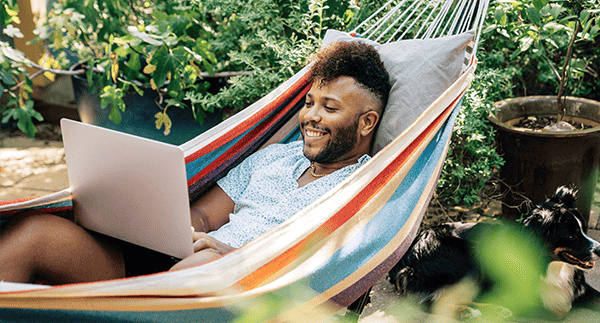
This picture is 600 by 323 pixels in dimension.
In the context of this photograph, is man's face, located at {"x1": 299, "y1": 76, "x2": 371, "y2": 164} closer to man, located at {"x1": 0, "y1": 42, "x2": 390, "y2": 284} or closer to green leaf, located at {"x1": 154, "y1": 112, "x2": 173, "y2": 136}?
man, located at {"x1": 0, "y1": 42, "x2": 390, "y2": 284}

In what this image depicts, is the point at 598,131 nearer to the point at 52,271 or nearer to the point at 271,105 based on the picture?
the point at 271,105

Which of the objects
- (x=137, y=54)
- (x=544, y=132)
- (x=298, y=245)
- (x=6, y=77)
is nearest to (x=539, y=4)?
(x=544, y=132)

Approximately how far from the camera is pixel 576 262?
5.59 feet

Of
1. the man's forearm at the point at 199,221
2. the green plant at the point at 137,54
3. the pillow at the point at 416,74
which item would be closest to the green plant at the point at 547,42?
the pillow at the point at 416,74

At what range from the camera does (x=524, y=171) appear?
7.84ft

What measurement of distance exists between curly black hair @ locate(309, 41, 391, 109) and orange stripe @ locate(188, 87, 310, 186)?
0.24m

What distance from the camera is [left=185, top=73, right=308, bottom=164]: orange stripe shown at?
183cm

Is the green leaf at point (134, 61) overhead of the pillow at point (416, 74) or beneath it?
beneath

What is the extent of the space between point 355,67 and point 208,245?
0.85 meters

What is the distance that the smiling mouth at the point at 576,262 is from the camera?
168 cm

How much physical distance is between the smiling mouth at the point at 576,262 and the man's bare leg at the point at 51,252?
4.80ft

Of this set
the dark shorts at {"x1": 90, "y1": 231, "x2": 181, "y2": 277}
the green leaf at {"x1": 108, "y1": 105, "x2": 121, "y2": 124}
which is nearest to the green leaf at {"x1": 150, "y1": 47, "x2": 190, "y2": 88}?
the green leaf at {"x1": 108, "y1": 105, "x2": 121, "y2": 124}

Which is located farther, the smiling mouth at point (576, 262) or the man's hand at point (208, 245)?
the smiling mouth at point (576, 262)

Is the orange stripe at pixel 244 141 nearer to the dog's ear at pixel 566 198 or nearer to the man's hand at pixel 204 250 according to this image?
the man's hand at pixel 204 250
